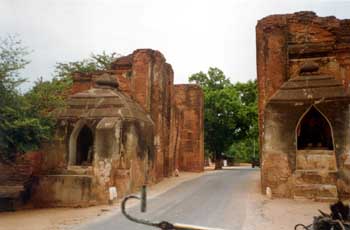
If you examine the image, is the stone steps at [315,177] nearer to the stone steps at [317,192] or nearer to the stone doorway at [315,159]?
the stone doorway at [315,159]

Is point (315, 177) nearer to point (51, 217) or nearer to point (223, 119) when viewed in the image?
point (51, 217)

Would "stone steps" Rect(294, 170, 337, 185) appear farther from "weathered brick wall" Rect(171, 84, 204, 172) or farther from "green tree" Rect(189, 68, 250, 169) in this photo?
"green tree" Rect(189, 68, 250, 169)

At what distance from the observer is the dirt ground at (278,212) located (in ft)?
30.6

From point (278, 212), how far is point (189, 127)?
20.7 meters

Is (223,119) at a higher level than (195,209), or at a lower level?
higher

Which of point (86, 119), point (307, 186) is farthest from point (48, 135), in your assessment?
point (307, 186)

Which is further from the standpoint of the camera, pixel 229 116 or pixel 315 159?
pixel 229 116

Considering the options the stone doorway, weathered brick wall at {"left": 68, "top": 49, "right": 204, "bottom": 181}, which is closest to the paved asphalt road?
the stone doorway

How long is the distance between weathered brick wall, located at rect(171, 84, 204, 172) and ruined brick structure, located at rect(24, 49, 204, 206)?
6.82 metres

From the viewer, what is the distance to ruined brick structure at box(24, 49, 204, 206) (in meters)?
13.8

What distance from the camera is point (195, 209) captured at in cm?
1144

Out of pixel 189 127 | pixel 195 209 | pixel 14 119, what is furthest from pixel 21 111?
pixel 189 127

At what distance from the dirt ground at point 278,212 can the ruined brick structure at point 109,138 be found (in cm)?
536

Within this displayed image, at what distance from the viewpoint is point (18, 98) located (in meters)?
12.6
